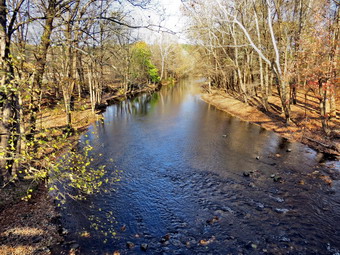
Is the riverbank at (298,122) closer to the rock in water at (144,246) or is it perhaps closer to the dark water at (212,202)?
the dark water at (212,202)

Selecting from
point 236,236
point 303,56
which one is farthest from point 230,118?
point 236,236

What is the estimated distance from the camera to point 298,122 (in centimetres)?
1995

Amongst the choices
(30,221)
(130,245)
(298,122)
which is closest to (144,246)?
(130,245)

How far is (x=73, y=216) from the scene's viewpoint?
915cm

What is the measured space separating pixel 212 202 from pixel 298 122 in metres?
14.5

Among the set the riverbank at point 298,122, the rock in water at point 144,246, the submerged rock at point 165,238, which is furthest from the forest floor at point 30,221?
the riverbank at point 298,122

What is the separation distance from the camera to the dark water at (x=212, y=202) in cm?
773

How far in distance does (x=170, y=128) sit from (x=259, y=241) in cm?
1503

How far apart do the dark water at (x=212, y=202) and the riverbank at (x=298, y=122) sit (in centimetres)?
124

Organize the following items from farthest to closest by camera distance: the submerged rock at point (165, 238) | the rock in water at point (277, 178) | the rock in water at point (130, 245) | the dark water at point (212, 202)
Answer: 1. the rock in water at point (277, 178)
2. the submerged rock at point (165, 238)
3. the dark water at point (212, 202)
4. the rock in water at point (130, 245)

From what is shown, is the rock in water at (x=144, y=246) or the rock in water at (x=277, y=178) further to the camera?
the rock in water at (x=277, y=178)

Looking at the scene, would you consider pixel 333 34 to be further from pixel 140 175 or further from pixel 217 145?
pixel 140 175

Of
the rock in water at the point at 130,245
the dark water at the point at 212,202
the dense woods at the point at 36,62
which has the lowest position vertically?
the rock in water at the point at 130,245

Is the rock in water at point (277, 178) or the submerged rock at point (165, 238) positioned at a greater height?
the rock in water at point (277, 178)
